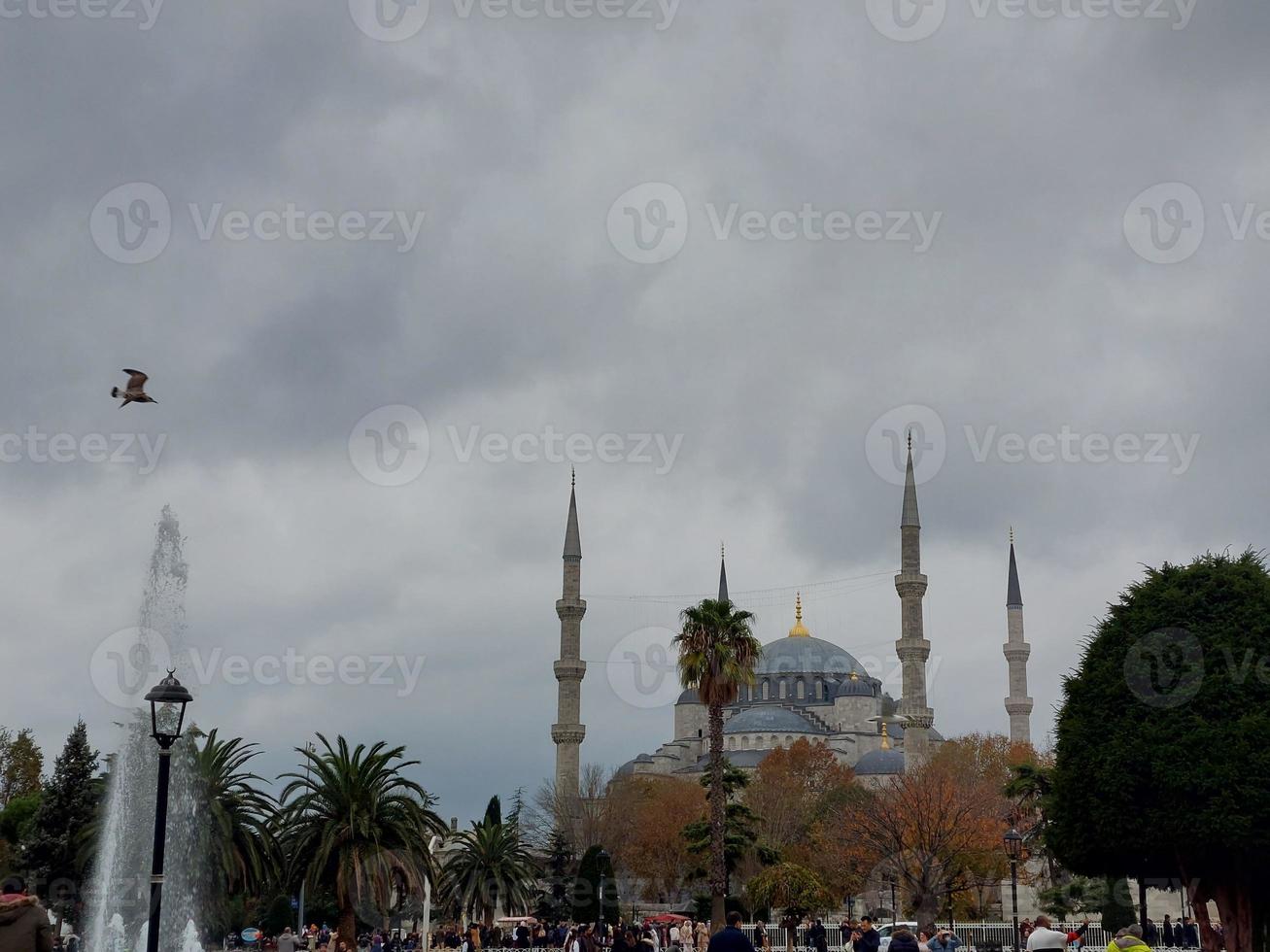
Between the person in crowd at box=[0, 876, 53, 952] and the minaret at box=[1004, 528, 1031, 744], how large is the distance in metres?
70.9

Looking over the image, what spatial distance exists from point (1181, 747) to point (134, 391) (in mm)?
17694

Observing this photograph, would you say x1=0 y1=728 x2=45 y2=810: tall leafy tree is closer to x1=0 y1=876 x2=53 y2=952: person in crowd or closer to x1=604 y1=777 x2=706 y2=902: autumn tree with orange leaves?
x1=604 y1=777 x2=706 y2=902: autumn tree with orange leaves

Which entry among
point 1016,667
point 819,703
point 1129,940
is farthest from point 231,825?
point 819,703

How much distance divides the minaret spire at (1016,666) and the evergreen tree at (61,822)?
50.0 meters

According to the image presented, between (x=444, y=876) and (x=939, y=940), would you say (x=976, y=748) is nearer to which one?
(x=444, y=876)

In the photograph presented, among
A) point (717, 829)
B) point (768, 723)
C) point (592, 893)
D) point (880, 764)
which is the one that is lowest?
point (592, 893)

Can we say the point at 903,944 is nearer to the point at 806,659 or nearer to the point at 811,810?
the point at 811,810

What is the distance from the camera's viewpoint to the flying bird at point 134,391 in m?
14.9

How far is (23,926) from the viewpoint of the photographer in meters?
6.96

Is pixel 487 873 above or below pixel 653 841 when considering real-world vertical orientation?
below

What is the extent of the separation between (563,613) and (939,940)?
48642mm

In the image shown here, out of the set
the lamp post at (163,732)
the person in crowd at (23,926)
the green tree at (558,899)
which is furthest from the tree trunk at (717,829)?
the person in crowd at (23,926)

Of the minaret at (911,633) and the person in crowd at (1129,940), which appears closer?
the person in crowd at (1129,940)

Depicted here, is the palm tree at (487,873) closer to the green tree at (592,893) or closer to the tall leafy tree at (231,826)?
the green tree at (592,893)
